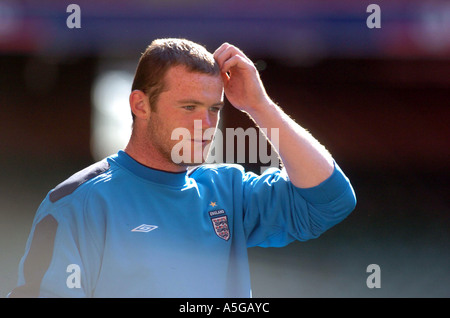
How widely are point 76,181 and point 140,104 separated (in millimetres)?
363

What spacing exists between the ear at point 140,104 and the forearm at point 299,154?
16.3 inches

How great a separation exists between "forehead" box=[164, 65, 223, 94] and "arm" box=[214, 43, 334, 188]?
0.10m

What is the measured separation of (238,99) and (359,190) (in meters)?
3.25

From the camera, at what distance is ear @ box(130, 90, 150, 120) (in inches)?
71.4

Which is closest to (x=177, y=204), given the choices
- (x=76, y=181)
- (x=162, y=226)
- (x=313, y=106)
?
(x=162, y=226)

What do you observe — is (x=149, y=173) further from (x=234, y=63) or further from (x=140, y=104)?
(x=234, y=63)

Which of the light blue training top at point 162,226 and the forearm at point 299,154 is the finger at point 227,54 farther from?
the light blue training top at point 162,226

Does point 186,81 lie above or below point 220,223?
above

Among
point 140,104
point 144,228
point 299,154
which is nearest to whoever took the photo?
point 144,228

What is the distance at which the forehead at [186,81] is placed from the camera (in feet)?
5.65

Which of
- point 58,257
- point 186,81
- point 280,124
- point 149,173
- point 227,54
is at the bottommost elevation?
point 58,257

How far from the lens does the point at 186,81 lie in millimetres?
1724

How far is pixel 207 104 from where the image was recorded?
174 cm

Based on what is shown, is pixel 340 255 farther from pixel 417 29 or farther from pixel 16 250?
pixel 16 250
